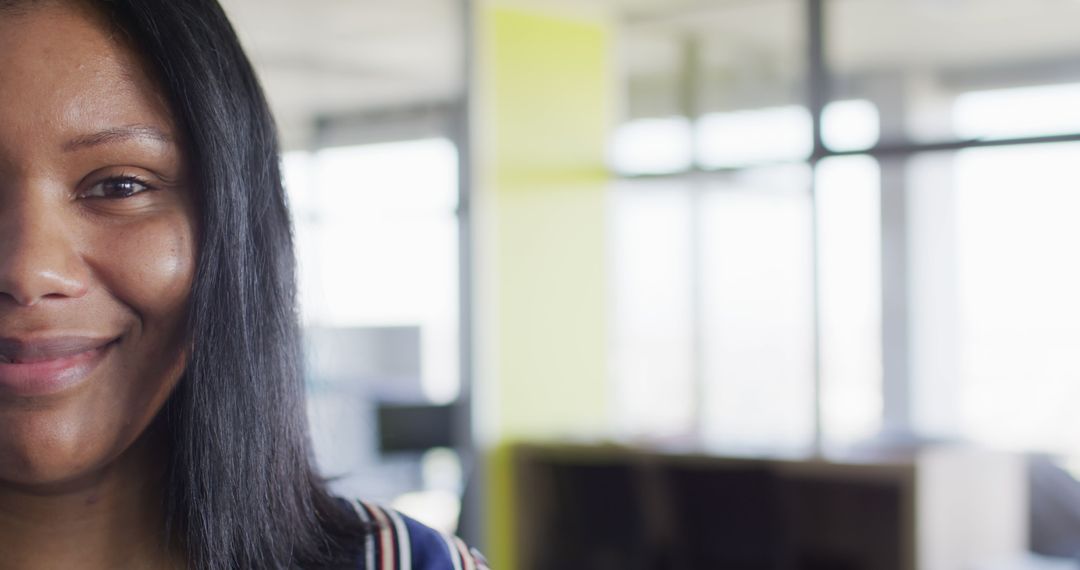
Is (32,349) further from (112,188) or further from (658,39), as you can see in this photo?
(658,39)

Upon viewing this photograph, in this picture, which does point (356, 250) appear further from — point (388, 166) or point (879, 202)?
point (879, 202)

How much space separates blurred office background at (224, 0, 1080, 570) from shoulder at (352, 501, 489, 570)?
417 cm

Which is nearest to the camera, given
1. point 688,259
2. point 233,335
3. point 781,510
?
point 233,335

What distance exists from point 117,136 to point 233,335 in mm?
169

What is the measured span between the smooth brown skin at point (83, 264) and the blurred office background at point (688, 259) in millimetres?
4338

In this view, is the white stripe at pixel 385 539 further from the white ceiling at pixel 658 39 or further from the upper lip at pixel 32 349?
the white ceiling at pixel 658 39

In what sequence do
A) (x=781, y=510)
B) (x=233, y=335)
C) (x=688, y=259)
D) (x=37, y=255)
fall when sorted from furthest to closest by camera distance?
1. (x=688, y=259)
2. (x=781, y=510)
3. (x=233, y=335)
4. (x=37, y=255)

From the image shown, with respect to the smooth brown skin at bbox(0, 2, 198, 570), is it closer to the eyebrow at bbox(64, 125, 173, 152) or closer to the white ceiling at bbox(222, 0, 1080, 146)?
the eyebrow at bbox(64, 125, 173, 152)

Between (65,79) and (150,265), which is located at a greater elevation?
(65,79)

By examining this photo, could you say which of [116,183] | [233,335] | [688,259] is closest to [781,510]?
[688,259]

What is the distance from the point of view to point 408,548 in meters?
1.01

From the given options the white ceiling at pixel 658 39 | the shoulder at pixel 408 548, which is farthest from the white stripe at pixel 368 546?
the white ceiling at pixel 658 39

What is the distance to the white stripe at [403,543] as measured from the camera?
1.01 m

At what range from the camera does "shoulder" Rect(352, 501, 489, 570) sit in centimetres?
100
